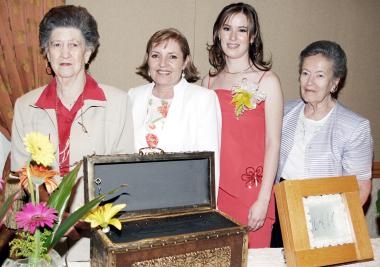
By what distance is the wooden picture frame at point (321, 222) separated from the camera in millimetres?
1312

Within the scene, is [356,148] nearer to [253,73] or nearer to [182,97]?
[253,73]

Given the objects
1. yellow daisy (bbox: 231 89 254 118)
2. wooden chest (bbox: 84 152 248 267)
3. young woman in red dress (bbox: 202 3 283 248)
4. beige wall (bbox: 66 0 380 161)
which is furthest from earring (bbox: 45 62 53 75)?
wooden chest (bbox: 84 152 248 267)

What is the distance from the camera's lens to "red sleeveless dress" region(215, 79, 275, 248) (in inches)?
85.2

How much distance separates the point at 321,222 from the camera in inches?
54.0

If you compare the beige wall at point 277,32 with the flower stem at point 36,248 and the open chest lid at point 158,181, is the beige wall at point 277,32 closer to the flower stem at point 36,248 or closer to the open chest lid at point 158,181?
the open chest lid at point 158,181

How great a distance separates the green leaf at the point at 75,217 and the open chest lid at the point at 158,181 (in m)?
0.21

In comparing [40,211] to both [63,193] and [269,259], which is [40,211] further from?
[269,259]

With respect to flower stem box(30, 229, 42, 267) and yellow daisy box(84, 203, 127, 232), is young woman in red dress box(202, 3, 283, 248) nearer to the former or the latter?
yellow daisy box(84, 203, 127, 232)

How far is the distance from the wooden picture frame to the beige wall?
153 cm

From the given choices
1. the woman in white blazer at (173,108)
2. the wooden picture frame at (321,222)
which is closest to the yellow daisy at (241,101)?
the woman in white blazer at (173,108)

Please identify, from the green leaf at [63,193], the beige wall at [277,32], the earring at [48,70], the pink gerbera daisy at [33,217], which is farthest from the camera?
the beige wall at [277,32]

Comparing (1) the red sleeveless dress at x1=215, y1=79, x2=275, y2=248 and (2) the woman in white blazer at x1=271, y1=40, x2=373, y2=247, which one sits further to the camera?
(1) the red sleeveless dress at x1=215, y1=79, x2=275, y2=248

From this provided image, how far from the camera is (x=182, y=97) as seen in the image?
6.59ft

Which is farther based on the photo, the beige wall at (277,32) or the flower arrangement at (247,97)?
the beige wall at (277,32)
